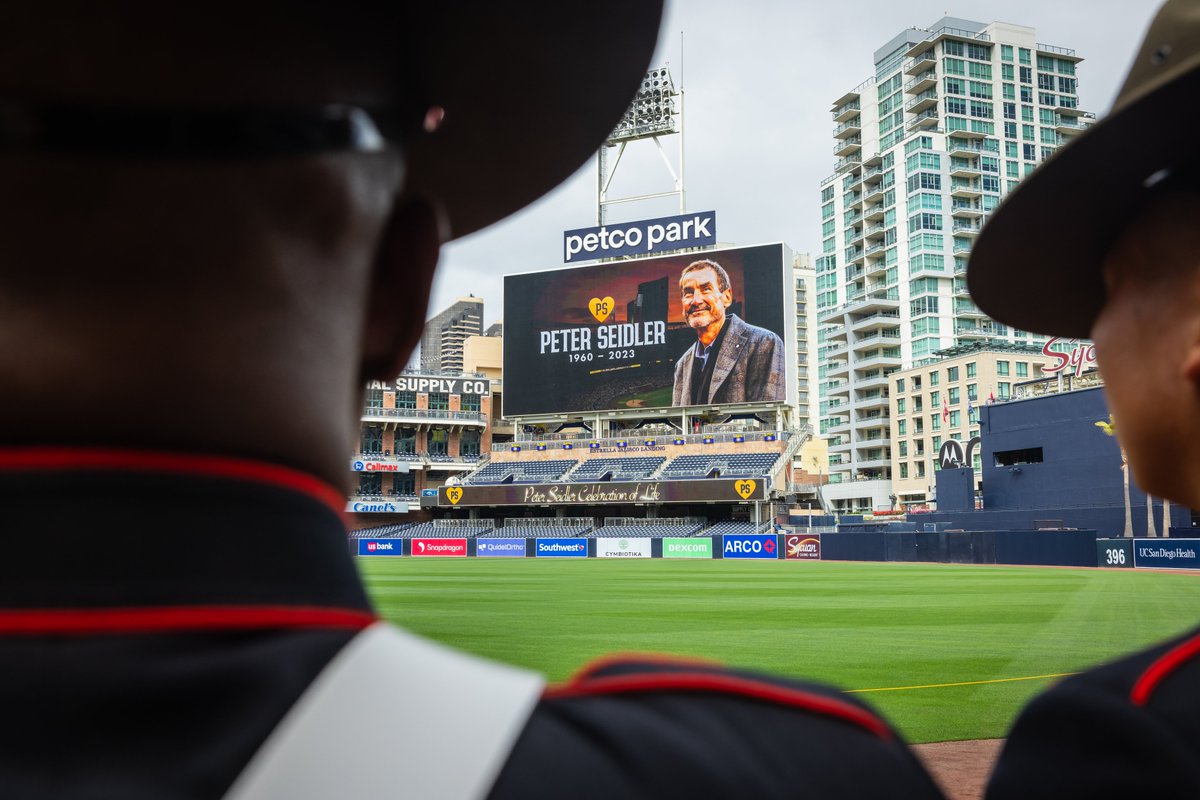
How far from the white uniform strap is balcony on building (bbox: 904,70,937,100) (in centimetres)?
11174

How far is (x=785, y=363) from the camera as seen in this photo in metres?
53.2

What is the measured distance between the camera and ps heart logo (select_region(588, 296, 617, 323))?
5675 centimetres

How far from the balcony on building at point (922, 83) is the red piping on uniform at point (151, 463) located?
112 m

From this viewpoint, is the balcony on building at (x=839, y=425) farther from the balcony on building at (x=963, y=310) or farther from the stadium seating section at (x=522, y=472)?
the stadium seating section at (x=522, y=472)

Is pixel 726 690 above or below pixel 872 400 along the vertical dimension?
below

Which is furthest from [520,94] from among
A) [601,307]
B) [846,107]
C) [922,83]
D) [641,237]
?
[846,107]

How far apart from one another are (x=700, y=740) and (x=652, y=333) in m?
55.1

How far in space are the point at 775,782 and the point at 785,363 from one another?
53351 millimetres

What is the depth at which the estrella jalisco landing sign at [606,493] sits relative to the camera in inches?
2028

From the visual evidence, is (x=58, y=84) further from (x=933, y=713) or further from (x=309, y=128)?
(x=933, y=713)

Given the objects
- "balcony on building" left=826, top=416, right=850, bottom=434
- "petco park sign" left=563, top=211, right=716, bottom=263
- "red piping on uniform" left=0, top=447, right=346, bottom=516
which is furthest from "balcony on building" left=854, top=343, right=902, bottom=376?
"red piping on uniform" left=0, top=447, right=346, bottom=516

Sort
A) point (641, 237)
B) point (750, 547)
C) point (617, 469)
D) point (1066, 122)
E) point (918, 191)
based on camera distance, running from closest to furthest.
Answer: point (750, 547), point (617, 469), point (641, 237), point (918, 191), point (1066, 122)

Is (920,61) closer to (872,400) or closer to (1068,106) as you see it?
(1068,106)

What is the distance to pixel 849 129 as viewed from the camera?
112688 millimetres
